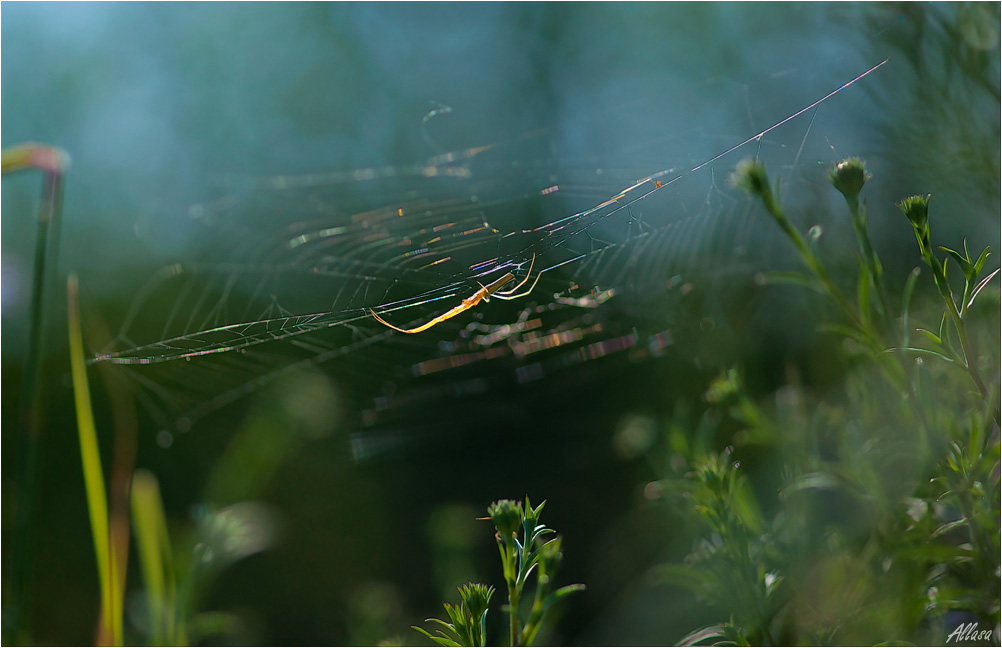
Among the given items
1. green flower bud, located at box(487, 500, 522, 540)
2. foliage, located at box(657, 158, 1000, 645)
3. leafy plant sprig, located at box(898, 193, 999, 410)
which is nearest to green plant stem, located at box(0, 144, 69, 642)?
green flower bud, located at box(487, 500, 522, 540)

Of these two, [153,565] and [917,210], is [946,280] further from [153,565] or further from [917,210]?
[153,565]

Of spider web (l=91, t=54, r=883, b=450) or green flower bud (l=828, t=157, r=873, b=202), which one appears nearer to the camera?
green flower bud (l=828, t=157, r=873, b=202)

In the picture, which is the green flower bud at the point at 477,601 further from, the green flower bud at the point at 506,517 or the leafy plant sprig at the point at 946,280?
the leafy plant sprig at the point at 946,280

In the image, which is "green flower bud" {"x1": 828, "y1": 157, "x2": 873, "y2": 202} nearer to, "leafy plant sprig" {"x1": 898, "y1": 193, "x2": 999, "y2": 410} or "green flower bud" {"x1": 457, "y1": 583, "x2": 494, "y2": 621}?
"leafy plant sprig" {"x1": 898, "y1": 193, "x2": 999, "y2": 410}

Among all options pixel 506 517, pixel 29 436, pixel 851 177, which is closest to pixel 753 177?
pixel 851 177

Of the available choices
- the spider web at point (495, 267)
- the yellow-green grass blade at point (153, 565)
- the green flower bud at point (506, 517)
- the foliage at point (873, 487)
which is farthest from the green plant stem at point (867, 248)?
the yellow-green grass blade at point (153, 565)

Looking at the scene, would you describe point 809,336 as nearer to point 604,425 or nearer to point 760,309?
point 760,309

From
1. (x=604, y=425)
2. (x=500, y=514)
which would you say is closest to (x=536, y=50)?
(x=604, y=425)
